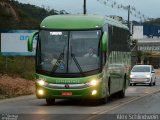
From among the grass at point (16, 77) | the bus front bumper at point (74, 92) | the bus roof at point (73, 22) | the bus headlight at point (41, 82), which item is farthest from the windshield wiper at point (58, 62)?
the grass at point (16, 77)

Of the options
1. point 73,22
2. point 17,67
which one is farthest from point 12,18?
point 73,22

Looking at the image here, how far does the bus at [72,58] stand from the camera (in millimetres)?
20938

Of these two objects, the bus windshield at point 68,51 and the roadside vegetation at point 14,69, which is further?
the roadside vegetation at point 14,69

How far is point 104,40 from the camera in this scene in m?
21.1

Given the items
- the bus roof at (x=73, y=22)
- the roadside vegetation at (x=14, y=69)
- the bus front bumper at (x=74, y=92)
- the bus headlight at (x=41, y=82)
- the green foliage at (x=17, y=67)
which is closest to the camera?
the bus front bumper at (x=74, y=92)

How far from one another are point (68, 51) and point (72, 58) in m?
0.32

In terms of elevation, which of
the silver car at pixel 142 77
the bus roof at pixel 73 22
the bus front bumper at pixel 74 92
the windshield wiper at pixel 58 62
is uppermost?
the bus roof at pixel 73 22

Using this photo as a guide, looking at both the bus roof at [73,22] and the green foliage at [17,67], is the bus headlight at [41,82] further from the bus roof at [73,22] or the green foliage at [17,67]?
the green foliage at [17,67]

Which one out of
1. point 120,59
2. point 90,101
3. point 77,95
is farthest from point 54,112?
point 120,59

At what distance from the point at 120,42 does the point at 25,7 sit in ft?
248

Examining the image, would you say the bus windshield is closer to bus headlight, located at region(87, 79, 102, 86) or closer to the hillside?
bus headlight, located at region(87, 79, 102, 86)

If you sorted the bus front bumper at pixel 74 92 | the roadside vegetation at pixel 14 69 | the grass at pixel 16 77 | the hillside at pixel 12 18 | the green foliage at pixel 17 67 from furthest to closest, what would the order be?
the hillside at pixel 12 18 → the green foliage at pixel 17 67 → the roadside vegetation at pixel 14 69 → the grass at pixel 16 77 → the bus front bumper at pixel 74 92

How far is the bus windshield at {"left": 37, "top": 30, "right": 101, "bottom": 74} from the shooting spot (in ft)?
69.3

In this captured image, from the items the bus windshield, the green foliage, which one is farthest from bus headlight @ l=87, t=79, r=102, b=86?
the green foliage
